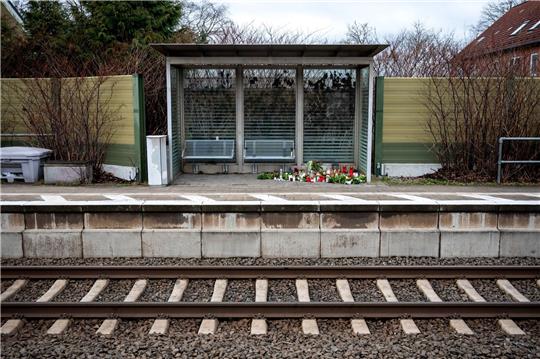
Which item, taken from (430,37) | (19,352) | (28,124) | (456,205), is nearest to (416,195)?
(456,205)

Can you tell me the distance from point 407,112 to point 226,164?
4891mm

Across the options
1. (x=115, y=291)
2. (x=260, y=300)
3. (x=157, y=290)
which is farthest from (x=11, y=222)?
(x=260, y=300)

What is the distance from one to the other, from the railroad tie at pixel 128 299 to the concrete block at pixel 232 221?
5.61 feet

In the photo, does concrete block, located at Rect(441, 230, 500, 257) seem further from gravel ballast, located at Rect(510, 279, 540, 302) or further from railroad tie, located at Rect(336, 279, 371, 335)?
railroad tie, located at Rect(336, 279, 371, 335)

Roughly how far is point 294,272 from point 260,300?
988 millimetres

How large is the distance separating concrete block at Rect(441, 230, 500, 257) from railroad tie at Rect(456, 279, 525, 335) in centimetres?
135

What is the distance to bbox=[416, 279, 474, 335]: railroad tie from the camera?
638 cm

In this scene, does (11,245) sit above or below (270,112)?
below

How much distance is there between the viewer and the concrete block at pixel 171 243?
9.18 m

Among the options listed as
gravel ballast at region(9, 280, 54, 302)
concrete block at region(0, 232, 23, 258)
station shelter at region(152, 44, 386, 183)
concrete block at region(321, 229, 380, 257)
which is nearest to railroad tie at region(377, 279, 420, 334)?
concrete block at region(321, 229, 380, 257)

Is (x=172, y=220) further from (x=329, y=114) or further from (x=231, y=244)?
(x=329, y=114)

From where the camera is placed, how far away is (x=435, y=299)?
723 cm

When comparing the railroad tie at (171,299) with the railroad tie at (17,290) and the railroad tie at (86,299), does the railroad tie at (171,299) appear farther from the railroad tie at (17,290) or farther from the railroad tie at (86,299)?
the railroad tie at (17,290)

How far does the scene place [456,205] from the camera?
927 centimetres
